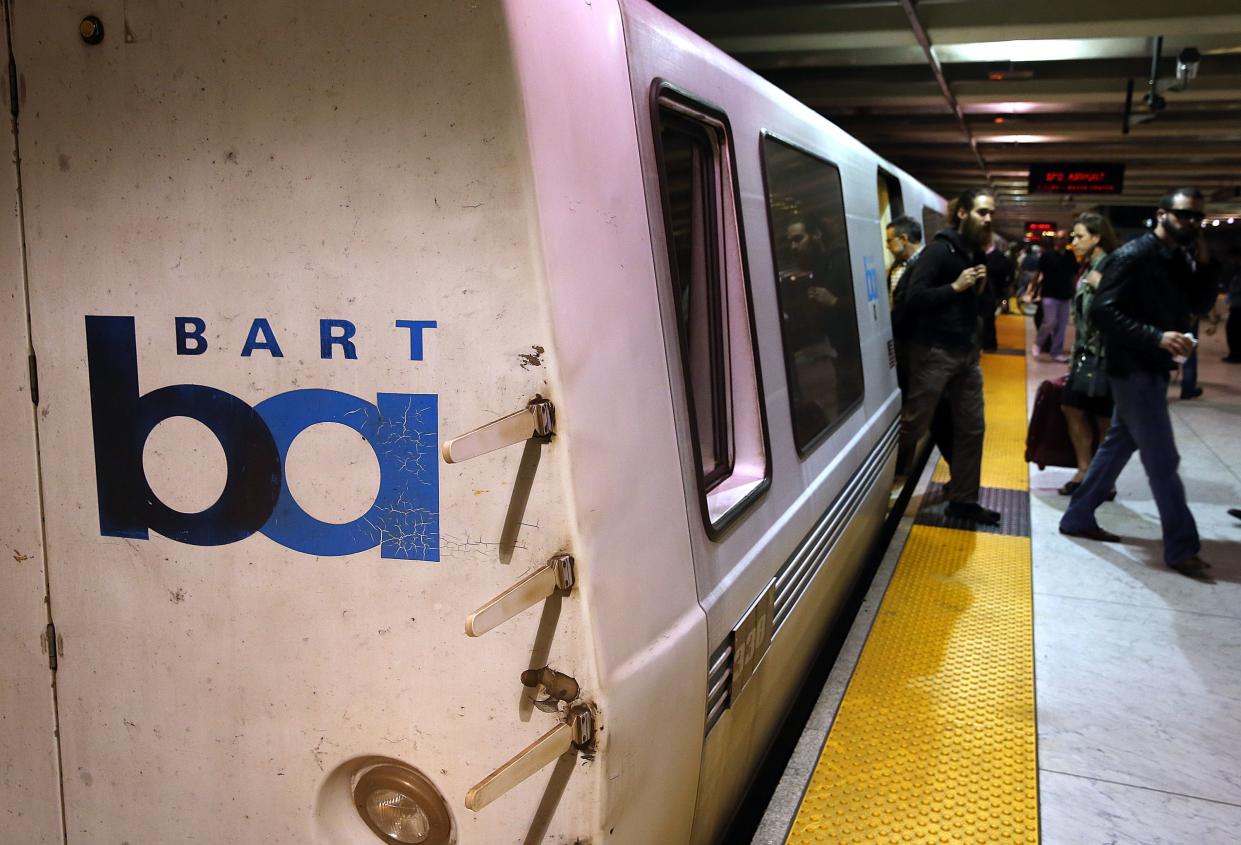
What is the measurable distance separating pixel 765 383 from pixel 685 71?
82 centimetres

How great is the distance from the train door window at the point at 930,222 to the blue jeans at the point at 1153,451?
3474 mm

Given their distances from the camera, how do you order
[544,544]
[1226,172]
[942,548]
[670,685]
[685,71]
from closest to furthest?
[544,544], [670,685], [685,71], [942,548], [1226,172]

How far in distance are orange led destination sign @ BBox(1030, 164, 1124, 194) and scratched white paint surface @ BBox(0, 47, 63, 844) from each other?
17224 millimetres

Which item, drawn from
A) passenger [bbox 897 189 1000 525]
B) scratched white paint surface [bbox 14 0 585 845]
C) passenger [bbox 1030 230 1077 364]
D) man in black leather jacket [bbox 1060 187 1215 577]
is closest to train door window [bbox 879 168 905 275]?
passenger [bbox 897 189 1000 525]

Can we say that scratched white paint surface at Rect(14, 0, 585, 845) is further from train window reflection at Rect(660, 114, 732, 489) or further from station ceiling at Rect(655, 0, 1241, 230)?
station ceiling at Rect(655, 0, 1241, 230)

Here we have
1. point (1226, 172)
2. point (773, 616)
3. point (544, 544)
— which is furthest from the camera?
point (1226, 172)

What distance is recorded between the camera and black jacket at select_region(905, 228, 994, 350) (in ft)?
18.3

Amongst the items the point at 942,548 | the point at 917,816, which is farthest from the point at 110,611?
the point at 942,548

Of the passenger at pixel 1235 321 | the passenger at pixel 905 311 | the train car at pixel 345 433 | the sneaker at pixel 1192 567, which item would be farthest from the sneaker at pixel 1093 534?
the passenger at pixel 1235 321

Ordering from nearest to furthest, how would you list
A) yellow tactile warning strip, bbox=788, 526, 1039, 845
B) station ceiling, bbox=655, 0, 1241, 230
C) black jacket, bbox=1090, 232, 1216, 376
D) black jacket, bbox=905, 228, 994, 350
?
yellow tactile warning strip, bbox=788, 526, 1039, 845, black jacket, bbox=1090, 232, 1216, 376, black jacket, bbox=905, 228, 994, 350, station ceiling, bbox=655, 0, 1241, 230

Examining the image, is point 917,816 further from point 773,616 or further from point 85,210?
point 85,210

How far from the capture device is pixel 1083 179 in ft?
53.3

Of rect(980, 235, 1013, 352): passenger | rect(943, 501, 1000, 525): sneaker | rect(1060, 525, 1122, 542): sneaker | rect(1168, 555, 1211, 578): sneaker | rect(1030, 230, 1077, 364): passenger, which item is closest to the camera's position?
rect(1168, 555, 1211, 578): sneaker

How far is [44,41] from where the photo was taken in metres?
1.61
